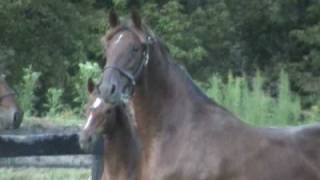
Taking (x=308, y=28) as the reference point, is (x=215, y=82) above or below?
above

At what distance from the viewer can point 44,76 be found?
24453 millimetres

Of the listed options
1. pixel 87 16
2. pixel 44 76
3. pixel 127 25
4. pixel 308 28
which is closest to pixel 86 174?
pixel 127 25

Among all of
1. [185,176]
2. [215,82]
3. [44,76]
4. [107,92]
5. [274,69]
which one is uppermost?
[107,92]

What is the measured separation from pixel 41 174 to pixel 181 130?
10.9ft

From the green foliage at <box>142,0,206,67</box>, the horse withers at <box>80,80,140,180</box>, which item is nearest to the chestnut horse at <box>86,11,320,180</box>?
the horse withers at <box>80,80,140,180</box>

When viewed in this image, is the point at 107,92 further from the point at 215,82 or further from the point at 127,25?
the point at 215,82

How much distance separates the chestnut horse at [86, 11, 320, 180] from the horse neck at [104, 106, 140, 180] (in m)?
0.31

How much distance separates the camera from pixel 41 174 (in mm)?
10320

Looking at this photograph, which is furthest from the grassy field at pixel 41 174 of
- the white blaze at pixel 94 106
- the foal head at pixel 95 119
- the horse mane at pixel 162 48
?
the horse mane at pixel 162 48

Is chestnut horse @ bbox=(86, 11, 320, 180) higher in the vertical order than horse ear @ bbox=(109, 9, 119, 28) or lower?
lower

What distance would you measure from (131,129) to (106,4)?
2291 cm

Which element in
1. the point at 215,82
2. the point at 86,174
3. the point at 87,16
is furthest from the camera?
the point at 87,16

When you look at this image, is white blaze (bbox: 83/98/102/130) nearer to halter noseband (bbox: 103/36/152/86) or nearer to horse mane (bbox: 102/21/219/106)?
halter noseband (bbox: 103/36/152/86)

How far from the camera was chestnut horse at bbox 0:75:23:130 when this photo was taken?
12242 millimetres
